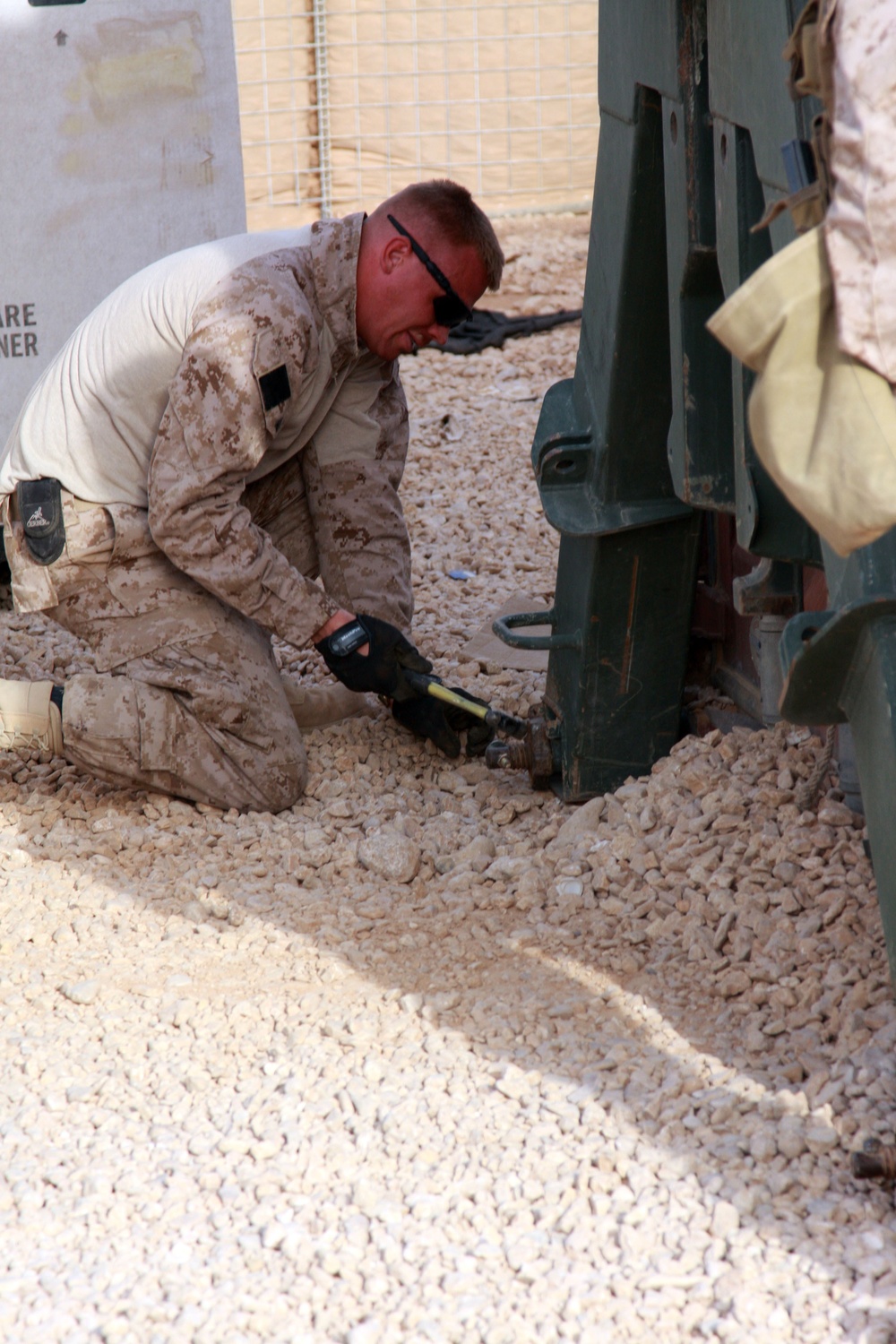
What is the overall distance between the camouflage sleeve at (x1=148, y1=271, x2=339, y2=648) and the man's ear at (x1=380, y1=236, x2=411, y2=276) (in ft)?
0.71

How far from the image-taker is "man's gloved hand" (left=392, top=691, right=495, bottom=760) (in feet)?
11.1

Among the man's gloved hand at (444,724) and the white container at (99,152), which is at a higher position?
the white container at (99,152)

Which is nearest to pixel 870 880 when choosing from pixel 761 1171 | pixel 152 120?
pixel 761 1171

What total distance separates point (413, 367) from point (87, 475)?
3930 millimetres

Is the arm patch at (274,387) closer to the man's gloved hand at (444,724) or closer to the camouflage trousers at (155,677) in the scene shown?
the camouflage trousers at (155,677)

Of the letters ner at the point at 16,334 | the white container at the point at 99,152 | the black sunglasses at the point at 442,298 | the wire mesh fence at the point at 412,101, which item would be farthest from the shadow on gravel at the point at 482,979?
the wire mesh fence at the point at 412,101

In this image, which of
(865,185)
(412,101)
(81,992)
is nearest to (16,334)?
(81,992)

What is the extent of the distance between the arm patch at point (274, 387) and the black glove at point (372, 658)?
55cm

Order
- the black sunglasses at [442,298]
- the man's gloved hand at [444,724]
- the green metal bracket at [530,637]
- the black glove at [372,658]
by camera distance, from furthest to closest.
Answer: the man's gloved hand at [444,724]
the black glove at [372,658]
the black sunglasses at [442,298]
the green metal bracket at [530,637]

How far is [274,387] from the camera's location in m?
3.06

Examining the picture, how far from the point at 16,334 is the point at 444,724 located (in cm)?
218

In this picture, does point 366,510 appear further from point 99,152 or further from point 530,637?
point 99,152

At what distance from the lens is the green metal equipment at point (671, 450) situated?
70.6 inches

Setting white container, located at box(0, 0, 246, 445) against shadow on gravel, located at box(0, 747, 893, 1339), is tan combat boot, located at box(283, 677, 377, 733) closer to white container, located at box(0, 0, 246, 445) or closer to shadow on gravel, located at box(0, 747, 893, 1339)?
shadow on gravel, located at box(0, 747, 893, 1339)
